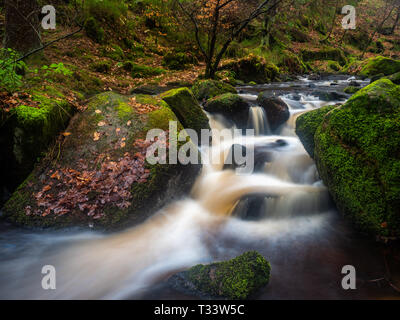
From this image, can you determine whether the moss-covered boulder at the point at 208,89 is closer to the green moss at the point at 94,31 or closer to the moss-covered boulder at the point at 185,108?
the moss-covered boulder at the point at 185,108

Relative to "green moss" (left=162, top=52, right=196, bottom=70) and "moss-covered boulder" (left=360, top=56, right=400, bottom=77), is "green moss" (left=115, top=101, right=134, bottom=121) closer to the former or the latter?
"green moss" (left=162, top=52, right=196, bottom=70)

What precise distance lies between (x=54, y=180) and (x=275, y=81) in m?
14.5

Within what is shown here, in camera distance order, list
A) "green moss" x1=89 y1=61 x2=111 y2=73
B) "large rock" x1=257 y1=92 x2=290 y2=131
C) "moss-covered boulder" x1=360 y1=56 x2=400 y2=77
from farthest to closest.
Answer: "moss-covered boulder" x1=360 y1=56 x2=400 y2=77 → "green moss" x1=89 y1=61 x2=111 y2=73 → "large rock" x1=257 y1=92 x2=290 y2=131

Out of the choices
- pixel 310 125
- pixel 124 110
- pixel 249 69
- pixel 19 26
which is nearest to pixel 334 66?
pixel 249 69

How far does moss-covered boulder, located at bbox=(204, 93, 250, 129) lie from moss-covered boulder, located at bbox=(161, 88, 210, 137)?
117cm

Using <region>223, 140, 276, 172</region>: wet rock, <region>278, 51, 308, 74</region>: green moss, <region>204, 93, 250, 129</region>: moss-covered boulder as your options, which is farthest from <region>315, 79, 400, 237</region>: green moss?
<region>278, 51, 308, 74</region>: green moss

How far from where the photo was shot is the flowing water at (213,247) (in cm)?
302

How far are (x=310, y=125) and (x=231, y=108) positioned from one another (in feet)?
9.78

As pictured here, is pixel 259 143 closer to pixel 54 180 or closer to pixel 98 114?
pixel 98 114

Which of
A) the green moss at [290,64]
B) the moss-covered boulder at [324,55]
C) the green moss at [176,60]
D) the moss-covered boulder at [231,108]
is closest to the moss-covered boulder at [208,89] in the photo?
the moss-covered boulder at [231,108]

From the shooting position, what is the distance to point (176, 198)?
4.70 m

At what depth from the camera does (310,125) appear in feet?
17.2

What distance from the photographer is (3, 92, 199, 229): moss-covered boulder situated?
3.93m
